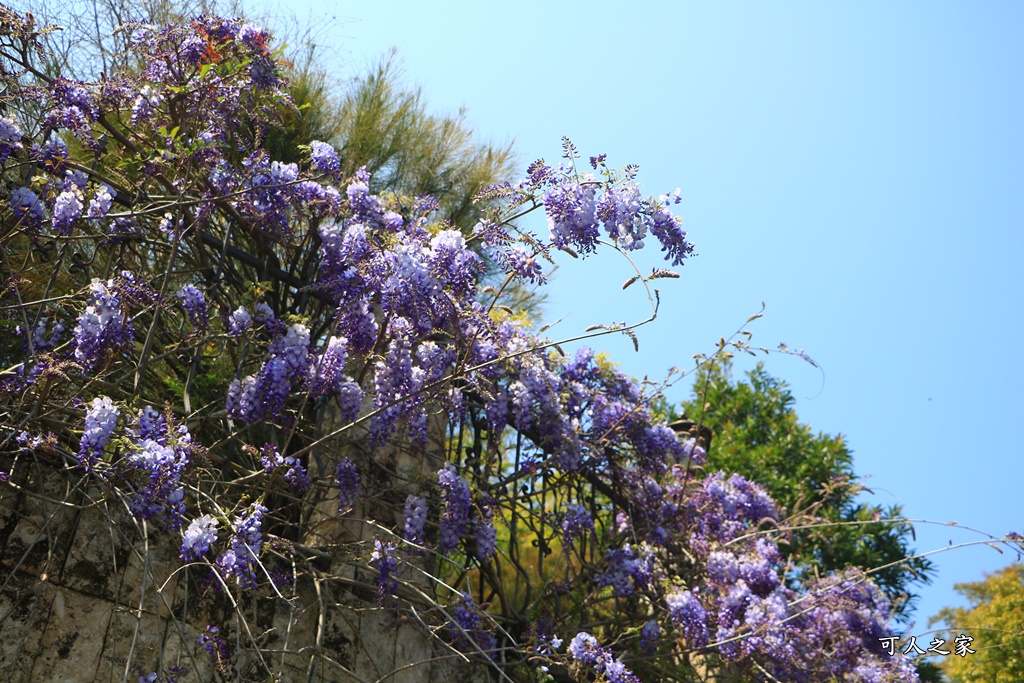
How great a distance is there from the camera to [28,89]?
10.3 ft

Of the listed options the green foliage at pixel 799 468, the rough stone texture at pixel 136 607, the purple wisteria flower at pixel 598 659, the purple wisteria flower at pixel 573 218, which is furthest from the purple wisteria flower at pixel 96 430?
the green foliage at pixel 799 468

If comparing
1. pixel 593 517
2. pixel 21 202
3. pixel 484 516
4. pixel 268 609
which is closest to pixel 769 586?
pixel 593 517

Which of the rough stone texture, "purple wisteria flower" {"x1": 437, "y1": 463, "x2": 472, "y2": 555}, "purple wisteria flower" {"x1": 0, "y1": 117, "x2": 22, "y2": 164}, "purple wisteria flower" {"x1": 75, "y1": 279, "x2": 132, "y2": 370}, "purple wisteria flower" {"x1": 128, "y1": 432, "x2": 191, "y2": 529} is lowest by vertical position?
the rough stone texture

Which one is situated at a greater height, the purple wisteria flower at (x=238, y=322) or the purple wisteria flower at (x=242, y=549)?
the purple wisteria flower at (x=238, y=322)

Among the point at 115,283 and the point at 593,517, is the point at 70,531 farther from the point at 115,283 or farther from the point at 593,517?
the point at 593,517

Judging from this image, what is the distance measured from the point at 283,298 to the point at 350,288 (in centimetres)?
60

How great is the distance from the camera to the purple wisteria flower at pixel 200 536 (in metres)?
2.54

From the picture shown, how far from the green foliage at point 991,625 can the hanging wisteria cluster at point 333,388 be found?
2.36m

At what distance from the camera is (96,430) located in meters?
2.43

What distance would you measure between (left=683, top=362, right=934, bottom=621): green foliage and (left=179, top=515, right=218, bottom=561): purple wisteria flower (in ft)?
14.1

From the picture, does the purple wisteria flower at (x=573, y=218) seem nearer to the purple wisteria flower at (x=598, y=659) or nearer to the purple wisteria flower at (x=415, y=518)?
the purple wisteria flower at (x=415, y=518)

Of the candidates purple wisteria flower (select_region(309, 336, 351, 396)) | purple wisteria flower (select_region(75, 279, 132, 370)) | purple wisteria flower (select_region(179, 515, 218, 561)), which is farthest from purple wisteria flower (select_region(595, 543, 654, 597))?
purple wisteria flower (select_region(75, 279, 132, 370))

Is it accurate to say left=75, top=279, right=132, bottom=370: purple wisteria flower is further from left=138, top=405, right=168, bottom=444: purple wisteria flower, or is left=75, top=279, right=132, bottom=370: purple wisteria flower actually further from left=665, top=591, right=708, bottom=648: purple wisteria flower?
left=665, top=591, right=708, bottom=648: purple wisteria flower

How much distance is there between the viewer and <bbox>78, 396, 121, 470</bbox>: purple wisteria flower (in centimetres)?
242
